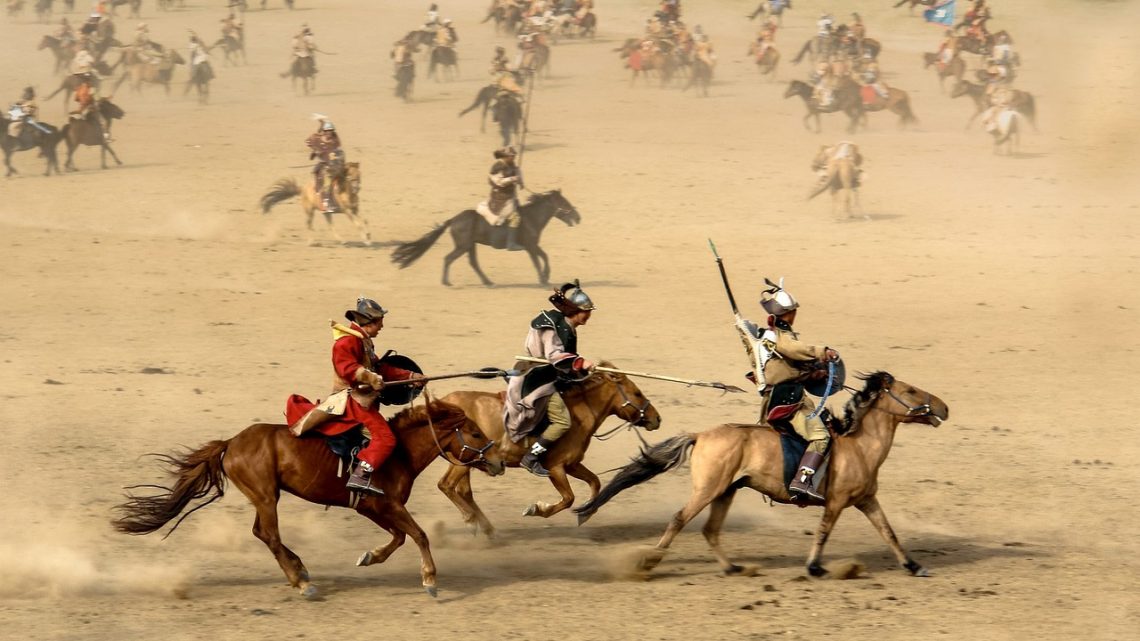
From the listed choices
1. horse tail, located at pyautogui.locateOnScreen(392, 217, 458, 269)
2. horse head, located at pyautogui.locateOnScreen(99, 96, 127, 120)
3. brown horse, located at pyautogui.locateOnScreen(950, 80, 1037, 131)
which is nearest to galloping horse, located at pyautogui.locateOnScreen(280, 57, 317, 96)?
horse head, located at pyautogui.locateOnScreen(99, 96, 127, 120)

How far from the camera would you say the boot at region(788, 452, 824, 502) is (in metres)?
10.5

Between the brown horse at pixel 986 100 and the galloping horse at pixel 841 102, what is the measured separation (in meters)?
2.73

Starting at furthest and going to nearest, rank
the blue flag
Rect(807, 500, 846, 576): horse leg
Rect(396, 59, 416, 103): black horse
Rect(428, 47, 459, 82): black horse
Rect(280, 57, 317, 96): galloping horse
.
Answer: the blue flag < Rect(428, 47, 459, 82): black horse < Rect(280, 57, 317, 96): galloping horse < Rect(396, 59, 416, 103): black horse < Rect(807, 500, 846, 576): horse leg

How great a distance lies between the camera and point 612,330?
19.9 m

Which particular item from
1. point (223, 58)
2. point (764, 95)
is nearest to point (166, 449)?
point (764, 95)

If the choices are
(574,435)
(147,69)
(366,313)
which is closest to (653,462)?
(574,435)

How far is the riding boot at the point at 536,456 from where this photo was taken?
38.7ft

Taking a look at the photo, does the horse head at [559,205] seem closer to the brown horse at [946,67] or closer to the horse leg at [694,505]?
the horse leg at [694,505]

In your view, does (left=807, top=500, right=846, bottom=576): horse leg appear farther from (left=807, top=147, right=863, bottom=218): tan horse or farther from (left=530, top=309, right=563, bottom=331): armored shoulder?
(left=807, top=147, right=863, bottom=218): tan horse

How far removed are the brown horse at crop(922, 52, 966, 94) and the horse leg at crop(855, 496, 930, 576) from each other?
31.0 m

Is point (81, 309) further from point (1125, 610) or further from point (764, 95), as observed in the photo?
point (764, 95)

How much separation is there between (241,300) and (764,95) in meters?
23.4

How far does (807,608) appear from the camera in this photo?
9.84 meters

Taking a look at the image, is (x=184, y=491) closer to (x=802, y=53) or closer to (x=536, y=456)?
(x=536, y=456)
